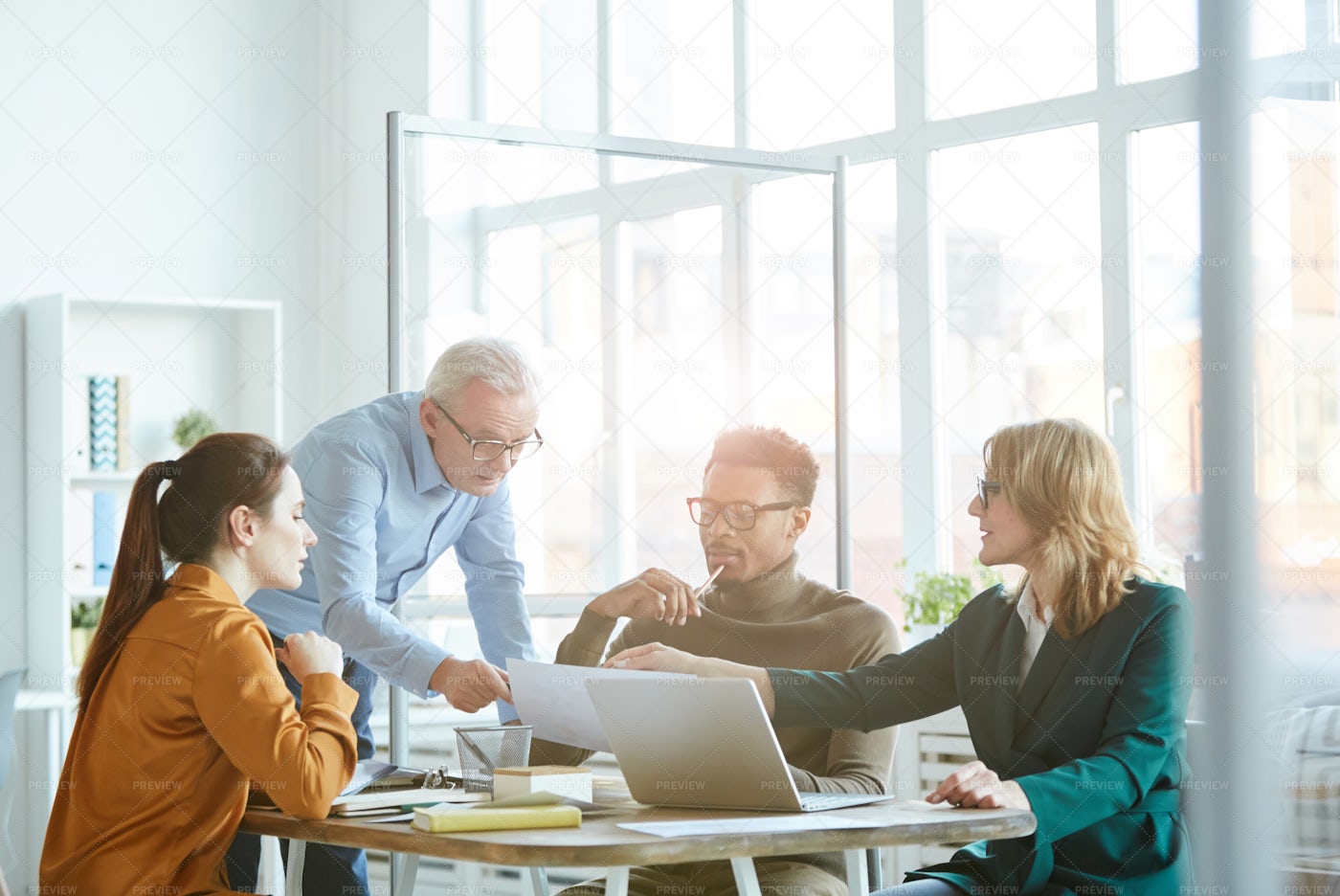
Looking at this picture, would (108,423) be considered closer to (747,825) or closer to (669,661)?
(669,661)

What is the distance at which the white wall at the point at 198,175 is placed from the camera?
419 cm

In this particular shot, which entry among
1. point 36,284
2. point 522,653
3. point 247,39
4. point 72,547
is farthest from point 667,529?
point 247,39

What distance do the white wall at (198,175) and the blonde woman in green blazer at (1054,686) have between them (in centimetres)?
287

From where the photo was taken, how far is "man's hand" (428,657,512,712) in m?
2.03

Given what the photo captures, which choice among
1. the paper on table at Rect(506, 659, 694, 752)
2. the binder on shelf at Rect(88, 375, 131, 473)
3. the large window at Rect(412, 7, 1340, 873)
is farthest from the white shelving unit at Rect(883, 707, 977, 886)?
the binder on shelf at Rect(88, 375, 131, 473)

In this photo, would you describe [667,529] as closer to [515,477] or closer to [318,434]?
[515,477]

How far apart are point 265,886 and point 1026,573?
120cm

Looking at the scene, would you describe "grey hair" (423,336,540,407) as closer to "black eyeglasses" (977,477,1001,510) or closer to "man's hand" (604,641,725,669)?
"man's hand" (604,641,725,669)

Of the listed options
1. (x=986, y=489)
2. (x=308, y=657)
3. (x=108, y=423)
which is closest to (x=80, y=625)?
(x=108, y=423)

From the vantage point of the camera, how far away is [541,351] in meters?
3.41

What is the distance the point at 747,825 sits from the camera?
1435 mm

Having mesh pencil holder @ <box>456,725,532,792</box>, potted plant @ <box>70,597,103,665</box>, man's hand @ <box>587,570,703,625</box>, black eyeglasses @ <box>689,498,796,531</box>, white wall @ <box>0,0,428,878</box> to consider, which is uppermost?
white wall @ <box>0,0,428,878</box>

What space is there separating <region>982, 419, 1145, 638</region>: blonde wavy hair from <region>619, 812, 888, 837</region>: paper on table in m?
0.52

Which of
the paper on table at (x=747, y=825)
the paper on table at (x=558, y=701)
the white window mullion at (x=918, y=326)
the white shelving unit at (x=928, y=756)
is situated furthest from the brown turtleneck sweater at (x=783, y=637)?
the white window mullion at (x=918, y=326)
